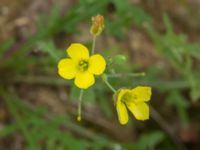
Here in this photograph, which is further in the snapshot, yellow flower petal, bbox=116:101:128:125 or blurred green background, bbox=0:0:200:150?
blurred green background, bbox=0:0:200:150

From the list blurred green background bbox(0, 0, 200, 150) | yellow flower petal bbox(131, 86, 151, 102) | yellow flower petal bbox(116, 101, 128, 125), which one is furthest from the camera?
blurred green background bbox(0, 0, 200, 150)

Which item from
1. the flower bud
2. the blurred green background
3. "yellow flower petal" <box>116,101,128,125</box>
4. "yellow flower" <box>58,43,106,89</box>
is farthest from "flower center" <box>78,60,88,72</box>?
the blurred green background

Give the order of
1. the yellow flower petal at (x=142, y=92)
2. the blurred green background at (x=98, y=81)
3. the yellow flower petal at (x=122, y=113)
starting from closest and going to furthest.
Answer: the yellow flower petal at (x=122, y=113) → the yellow flower petal at (x=142, y=92) → the blurred green background at (x=98, y=81)

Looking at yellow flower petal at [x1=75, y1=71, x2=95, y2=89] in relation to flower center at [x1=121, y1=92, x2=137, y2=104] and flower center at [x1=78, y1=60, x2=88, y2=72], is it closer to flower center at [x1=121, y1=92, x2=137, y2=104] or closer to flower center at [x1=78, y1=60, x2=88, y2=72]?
flower center at [x1=78, y1=60, x2=88, y2=72]

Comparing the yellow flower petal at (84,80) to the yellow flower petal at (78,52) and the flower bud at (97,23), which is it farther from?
the flower bud at (97,23)

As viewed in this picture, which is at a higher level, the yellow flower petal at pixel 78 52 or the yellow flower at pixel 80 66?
the yellow flower petal at pixel 78 52

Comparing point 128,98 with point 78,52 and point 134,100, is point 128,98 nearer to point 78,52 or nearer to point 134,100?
point 134,100

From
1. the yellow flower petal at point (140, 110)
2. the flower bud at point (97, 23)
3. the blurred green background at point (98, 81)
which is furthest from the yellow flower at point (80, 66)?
the blurred green background at point (98, 81)
